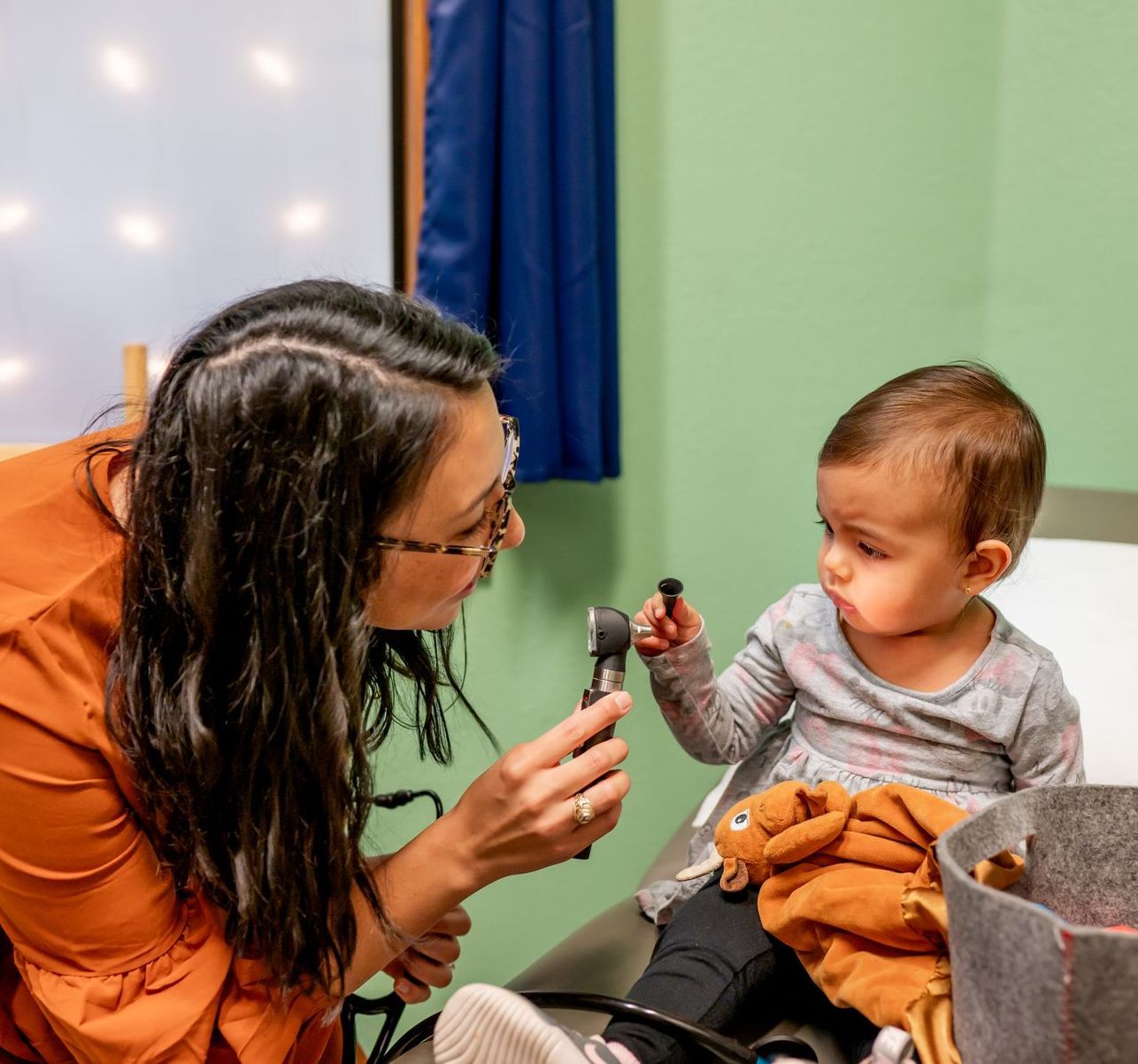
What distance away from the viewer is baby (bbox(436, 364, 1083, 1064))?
968 millimetres

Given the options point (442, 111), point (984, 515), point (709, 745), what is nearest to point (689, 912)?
point (709, 745)

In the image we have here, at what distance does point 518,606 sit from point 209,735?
0.86 metres

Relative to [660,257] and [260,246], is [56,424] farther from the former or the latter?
[660,257]

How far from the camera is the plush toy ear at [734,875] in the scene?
97cm

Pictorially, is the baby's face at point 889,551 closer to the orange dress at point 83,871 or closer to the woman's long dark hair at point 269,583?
the woman's long dark hair at point 269,583

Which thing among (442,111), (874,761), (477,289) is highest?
(442,111)

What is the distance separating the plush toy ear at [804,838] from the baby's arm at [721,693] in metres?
0.20

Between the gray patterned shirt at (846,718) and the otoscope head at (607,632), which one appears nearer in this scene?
the otoscope head at (607,632)

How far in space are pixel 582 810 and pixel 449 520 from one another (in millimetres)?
261

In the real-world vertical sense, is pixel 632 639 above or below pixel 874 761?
above

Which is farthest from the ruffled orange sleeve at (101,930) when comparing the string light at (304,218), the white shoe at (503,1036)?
the string light at (304,218)

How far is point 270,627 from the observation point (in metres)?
0.78

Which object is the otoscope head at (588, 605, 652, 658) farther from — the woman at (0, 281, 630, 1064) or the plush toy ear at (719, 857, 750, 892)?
the plush toy ear at (719, 857, 750, 892)

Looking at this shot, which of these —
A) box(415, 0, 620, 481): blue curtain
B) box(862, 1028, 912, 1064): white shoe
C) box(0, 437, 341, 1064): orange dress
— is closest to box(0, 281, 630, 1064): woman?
box(0, 437, 341, 1064): orange dress
